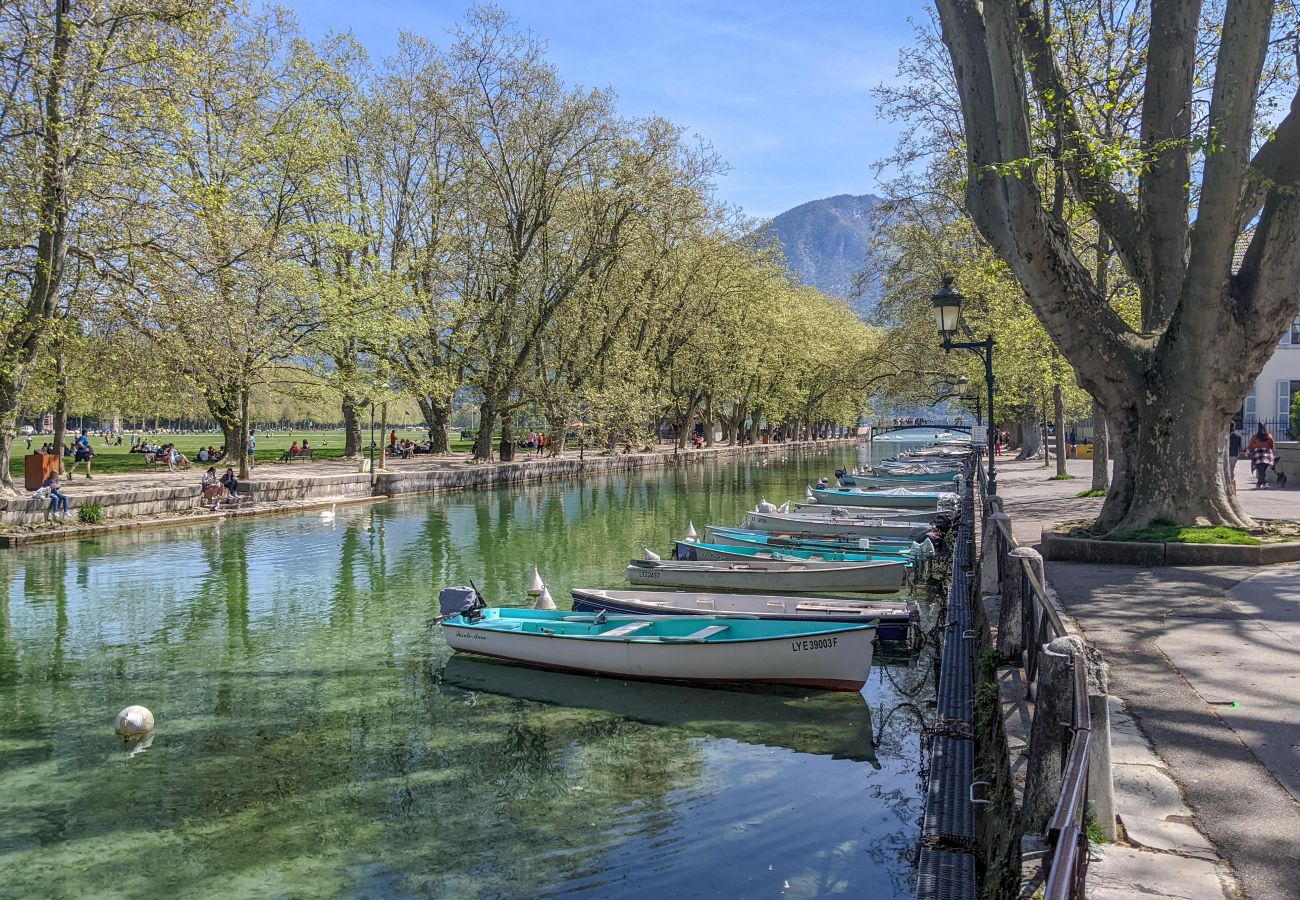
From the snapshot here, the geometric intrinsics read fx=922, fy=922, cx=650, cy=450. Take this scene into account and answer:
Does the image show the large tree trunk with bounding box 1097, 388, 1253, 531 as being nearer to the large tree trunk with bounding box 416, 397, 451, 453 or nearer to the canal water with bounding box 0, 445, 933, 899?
the canal water with bounding box 0, 445, 933, 899

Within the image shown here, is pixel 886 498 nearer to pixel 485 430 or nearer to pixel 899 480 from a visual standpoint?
pixel 899 480

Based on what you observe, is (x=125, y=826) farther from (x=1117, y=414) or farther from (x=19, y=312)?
(x=19, y=312)

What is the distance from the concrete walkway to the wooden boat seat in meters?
4.29

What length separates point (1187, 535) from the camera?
42.2 feet

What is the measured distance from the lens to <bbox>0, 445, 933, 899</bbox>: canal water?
7.49 meters

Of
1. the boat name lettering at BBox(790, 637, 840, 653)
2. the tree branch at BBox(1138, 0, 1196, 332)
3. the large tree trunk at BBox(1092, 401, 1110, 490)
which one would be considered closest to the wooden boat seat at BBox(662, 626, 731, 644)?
the boat name lettering at BBox(790, 637, 840, 653)

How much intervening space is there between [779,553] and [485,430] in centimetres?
3041

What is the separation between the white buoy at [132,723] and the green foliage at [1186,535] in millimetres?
12865

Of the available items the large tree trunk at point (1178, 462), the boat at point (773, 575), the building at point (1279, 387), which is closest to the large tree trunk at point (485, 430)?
the boat at point (773, 575)

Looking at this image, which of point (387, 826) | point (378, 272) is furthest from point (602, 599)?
point (378, 272)

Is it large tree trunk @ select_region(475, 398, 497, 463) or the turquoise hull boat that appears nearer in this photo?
the turquoise hull boat

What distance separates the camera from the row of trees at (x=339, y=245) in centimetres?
2402

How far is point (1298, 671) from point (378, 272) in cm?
3970

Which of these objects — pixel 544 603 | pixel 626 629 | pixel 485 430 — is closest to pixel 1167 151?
pixel 626 629
